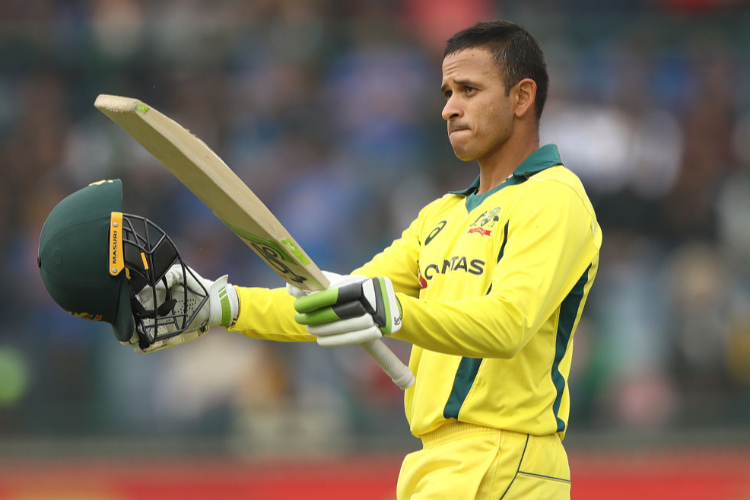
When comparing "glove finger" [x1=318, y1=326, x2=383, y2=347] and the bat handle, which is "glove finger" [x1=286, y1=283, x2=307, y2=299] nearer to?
the bat handle

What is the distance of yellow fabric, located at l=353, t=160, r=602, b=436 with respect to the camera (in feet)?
9.50

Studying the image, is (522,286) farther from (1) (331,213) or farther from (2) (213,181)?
(1) (331,213)

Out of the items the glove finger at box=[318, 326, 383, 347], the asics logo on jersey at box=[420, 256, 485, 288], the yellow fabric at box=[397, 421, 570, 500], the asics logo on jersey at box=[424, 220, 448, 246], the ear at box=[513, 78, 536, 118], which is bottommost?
the yellow fabric at box=[397, 421, 570, 500]

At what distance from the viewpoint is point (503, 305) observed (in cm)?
293

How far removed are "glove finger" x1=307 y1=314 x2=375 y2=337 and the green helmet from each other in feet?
2.38

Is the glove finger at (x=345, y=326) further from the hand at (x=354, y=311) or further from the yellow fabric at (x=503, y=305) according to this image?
the yellow fabric at (x=503, y=305)

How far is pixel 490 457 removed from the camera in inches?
126

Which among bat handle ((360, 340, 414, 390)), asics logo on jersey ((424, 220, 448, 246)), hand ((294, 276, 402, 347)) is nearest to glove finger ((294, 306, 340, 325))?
hand ((294, 276, 402, 347))

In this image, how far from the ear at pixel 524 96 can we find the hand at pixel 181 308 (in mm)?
1151

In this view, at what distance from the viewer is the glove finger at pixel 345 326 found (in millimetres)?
2787

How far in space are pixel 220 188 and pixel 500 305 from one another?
0.85m

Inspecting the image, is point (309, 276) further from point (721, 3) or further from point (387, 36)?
point (721, 3)

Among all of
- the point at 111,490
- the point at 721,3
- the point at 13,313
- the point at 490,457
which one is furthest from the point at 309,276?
the point at 721,3

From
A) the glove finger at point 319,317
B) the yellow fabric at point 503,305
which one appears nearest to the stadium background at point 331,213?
the yellow fabric at point 503,305
